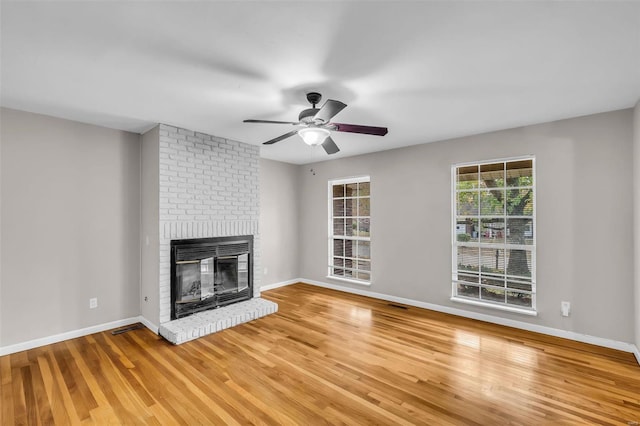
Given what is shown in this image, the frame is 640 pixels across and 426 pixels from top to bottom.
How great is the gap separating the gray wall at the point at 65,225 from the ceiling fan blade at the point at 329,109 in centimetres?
303

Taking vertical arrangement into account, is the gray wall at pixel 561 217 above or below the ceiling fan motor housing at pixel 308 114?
below

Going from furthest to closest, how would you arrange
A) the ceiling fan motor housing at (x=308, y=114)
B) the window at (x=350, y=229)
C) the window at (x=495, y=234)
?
the window at (x=350, y=229)
the window at (x=495, y=234)
the ceiling fan motor housing at (x=308, y=114)

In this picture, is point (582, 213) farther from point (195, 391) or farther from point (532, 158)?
point (195, 391)

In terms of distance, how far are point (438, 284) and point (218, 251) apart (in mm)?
3363

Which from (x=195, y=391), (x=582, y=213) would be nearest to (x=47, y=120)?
(x=195, y=391)

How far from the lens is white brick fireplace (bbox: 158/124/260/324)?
12.3 ft

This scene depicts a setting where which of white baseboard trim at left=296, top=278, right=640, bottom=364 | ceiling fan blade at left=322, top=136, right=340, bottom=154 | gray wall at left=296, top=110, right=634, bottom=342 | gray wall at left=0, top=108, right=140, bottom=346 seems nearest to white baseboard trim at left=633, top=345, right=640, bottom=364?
white baseboard trim at left=296, top=278, right=640, bottom=364

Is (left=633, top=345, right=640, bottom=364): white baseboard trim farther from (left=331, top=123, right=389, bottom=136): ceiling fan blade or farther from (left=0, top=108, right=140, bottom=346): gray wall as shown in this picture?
(left=0, top=108, right=140, bottom=346): gray wall

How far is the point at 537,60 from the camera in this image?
86.4 inches

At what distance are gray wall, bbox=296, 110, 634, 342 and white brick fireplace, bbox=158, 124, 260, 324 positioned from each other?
2372 mm

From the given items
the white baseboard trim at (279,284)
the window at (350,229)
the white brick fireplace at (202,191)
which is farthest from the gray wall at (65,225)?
the window at (350,229)

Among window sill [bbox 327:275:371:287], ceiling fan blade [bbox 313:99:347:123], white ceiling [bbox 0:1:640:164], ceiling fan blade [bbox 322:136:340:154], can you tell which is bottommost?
window sill [bbox 327:275:371:287]

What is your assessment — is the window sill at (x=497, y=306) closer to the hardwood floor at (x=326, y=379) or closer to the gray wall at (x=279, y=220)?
the hardwood floor at (x=326, y=379)

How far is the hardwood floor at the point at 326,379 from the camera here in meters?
2.17
